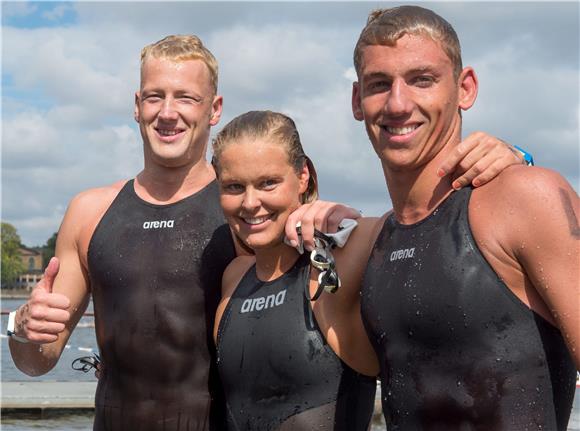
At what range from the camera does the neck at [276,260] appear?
3.88m

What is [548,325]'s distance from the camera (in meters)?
2.86

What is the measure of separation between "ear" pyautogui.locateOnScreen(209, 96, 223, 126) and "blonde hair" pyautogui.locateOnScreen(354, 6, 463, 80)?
158 cm

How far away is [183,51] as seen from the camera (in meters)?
4.62

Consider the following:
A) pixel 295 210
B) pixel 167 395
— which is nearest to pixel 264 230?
pixel 295 210

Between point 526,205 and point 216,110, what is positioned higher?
point 216,110

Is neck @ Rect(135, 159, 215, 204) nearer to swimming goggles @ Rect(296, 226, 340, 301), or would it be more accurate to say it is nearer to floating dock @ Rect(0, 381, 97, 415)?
swimming goggles @ Rect(296, 226, 340, 301)

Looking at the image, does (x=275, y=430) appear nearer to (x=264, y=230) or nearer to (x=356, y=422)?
(x=356, y=422)

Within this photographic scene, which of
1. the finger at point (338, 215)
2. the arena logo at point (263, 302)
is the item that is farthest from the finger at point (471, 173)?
the arena logo at point (263, 302)

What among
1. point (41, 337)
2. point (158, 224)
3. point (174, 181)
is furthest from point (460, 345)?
point (174, 181)

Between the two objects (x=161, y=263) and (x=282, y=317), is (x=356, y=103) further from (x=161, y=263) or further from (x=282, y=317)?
(x=161, y=263)

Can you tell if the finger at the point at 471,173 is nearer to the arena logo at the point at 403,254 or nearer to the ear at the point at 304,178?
the arena logo at the point at 403,254

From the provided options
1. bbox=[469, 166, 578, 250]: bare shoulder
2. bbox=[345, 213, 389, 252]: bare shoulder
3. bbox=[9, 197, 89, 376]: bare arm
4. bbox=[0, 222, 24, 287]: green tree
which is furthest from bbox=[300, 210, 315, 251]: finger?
bbox=[0, 222, 24, 287]: green tree

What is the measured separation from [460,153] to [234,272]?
5.24ft

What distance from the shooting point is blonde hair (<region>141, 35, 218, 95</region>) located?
4.60 m
